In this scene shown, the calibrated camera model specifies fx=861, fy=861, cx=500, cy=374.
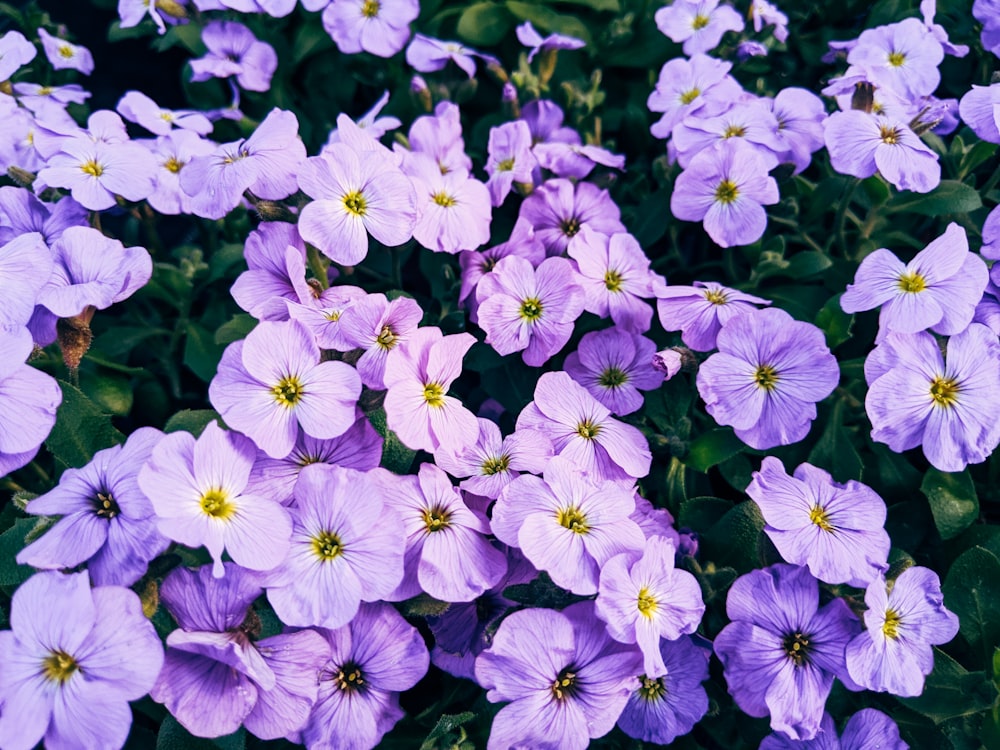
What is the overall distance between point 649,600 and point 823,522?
1.28 ft

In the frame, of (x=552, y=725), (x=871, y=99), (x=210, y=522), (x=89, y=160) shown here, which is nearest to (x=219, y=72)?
(x=89, y=160)

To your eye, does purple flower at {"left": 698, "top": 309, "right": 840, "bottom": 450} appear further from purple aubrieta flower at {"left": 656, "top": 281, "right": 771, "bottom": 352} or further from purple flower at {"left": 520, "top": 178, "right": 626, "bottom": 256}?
purple flower at {"left": 520, "top": 178, "right": 626, "bottom": 256}

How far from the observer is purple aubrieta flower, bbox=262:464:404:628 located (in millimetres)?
1340

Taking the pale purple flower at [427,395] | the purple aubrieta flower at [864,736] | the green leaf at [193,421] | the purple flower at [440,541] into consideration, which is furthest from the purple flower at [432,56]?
the purple aubrieta flower at [864,736]

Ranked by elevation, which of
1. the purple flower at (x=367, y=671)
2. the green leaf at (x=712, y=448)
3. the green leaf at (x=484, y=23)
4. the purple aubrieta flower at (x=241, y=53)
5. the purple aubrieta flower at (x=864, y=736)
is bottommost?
the purple aubrieta flower at (x=864, y=736)

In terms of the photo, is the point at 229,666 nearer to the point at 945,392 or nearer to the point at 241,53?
the point at 945,392

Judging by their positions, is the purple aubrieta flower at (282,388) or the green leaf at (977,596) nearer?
the purple aubrieta flower at (282,388)

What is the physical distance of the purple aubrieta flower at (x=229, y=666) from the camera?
1.32 metres

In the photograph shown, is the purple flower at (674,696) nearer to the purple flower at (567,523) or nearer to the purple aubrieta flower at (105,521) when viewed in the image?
the purple flower at (567,523)

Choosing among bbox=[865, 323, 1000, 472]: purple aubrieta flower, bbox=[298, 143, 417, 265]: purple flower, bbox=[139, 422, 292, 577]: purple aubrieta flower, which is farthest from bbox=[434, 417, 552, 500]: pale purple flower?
bbox=[865, 323, 1000, 472]: purple aubrieta flower

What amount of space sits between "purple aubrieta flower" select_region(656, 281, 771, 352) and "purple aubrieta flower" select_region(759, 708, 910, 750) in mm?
733

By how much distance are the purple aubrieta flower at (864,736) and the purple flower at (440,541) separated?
0.65 meters

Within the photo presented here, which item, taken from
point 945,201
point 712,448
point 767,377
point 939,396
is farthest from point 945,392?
point 945,201

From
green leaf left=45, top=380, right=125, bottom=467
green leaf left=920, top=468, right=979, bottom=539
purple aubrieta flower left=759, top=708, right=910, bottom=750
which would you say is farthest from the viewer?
green leaf left=920, top=468, right=979, bottom=539
